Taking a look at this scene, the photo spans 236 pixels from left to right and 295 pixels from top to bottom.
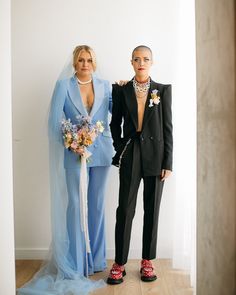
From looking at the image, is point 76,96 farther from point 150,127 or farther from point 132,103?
point 150,127

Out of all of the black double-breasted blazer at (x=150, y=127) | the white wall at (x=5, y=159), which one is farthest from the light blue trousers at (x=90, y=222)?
the white wall at (x=5, y=159)

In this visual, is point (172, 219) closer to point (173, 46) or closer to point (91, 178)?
point (91, 178)

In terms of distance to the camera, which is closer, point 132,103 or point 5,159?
point 5,159

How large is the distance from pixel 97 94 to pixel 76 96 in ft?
0.53

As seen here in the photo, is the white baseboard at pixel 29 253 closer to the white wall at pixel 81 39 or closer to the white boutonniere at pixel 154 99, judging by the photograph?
the white wall at pixel 81 39

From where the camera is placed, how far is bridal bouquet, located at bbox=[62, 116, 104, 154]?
8.53 ft

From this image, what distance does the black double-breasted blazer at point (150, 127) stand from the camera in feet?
8.60

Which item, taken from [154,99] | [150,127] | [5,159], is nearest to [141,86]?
[154,99]

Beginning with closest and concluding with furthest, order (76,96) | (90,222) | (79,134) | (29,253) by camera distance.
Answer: (79,134) → (76,96) → (90,222) → (29,253)

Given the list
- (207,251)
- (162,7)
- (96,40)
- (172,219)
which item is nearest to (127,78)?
(96,40)

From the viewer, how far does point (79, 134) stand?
2.60m

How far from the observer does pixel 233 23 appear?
729 mm

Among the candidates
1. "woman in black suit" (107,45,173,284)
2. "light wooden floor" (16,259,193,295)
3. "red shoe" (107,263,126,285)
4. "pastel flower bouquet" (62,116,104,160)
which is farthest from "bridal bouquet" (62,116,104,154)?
"light wooden floor" (16,259,193,295)

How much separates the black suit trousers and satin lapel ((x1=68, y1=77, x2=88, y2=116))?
44 centimetres
